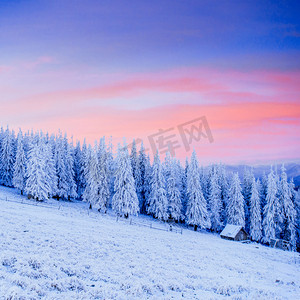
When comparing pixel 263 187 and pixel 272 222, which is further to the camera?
pixel 263 187

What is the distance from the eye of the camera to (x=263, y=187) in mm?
64125

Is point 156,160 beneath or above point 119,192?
above

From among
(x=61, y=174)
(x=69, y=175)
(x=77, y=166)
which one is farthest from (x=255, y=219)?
(x=77, y=166)

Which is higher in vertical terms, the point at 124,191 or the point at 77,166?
the point at 77,166

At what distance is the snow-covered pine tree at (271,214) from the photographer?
52406mm

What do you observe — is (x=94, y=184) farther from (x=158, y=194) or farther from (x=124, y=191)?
(x=158, y=194)

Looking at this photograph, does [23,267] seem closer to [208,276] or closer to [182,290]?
[182,290]

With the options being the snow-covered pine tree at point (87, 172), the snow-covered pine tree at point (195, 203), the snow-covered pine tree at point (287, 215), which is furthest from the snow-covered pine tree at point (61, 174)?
the snow-covered pine tree at point (287, 215)

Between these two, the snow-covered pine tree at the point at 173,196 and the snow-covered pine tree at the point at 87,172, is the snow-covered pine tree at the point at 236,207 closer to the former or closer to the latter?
the snow-covered pine tree at the point at 173,196

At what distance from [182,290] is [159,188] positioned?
140 feet

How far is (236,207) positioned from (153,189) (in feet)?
66.1

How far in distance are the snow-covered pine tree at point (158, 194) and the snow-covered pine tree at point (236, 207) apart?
631 inches

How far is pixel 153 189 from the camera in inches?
2195

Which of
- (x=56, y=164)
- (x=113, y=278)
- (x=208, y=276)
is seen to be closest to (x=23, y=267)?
(x=113, y=278)
